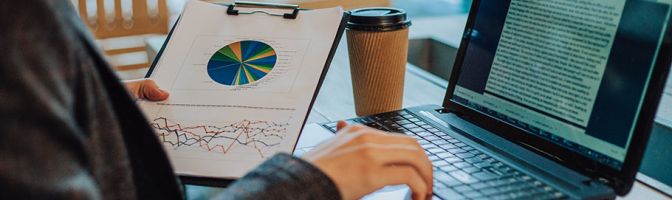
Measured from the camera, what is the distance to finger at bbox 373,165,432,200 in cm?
70

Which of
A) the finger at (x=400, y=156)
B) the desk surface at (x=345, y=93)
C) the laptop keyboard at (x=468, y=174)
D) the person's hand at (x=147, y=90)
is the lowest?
the desk surface at (x=345, y=93)

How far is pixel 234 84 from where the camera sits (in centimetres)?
99

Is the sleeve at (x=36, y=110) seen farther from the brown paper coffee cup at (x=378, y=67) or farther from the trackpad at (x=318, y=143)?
the brown paper coffee cup at (x=378, y=67)

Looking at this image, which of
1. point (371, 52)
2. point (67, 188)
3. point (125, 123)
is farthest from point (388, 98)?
point (67, 188)

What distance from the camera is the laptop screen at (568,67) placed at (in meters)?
0.74

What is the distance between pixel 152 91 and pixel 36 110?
52 centimetres

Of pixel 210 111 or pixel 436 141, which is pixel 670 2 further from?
pixel 210 111

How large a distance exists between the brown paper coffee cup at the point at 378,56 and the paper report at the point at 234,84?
0.21 ft

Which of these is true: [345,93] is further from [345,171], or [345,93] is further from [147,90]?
[345,171]

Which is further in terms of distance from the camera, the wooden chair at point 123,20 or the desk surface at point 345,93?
the wooden chair at point 123,20

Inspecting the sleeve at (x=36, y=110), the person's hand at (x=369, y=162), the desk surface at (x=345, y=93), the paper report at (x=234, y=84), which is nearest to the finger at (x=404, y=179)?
the person's hand at (x=369, y=162)

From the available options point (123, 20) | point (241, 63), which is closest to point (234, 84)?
point (241, 63)

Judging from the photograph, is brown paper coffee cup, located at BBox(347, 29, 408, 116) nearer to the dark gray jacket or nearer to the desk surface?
the desk surface

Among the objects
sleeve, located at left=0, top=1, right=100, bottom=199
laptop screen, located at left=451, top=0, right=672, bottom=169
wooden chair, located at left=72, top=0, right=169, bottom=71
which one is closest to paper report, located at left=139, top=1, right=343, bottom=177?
laptop screen, located at left=451, top=0, right=672, bottom=169
